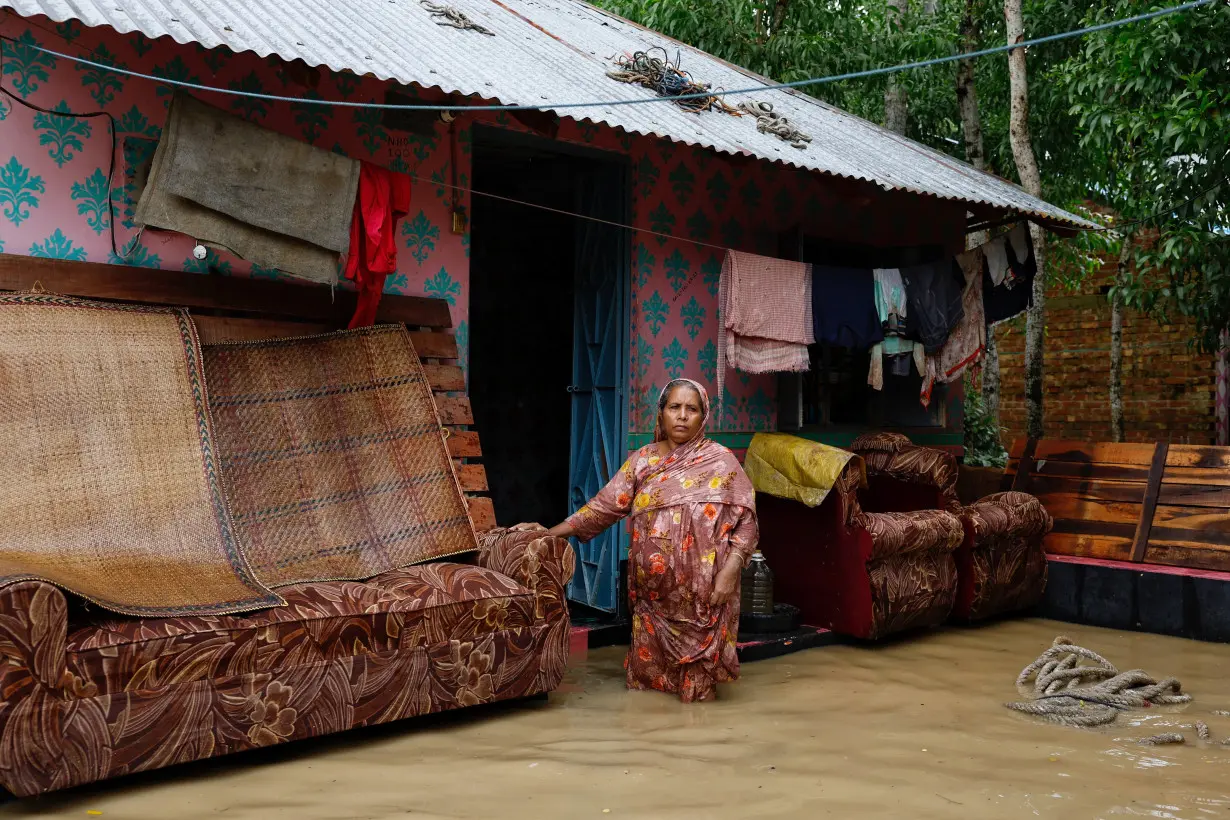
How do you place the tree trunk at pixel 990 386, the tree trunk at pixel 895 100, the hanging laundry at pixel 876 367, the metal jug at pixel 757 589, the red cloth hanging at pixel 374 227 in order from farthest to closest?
the tree trunk at pixel 895 100 < the tree trunk at pixel 990 386 < the hanging laundry at pixel 876 367 < the metal jug at pixel 757 589 < the red cloth hanging at pixel 374 227

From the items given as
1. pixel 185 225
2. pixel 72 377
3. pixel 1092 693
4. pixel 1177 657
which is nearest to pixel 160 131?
pixel 185 225

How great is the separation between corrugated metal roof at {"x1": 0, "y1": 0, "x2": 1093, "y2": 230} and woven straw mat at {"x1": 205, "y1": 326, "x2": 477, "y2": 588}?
4.05 feet

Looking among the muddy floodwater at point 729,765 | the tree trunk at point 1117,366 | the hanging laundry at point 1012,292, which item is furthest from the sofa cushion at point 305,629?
the tree trunk at point 1117,366

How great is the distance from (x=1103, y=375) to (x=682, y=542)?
1057 centimetres

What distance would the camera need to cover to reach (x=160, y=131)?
4.46m

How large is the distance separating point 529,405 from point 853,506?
3.30 meters

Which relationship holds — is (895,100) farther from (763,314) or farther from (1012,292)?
(763,314)

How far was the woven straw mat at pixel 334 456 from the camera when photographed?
433cm

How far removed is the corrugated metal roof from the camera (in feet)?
13.3

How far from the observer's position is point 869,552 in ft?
18.4

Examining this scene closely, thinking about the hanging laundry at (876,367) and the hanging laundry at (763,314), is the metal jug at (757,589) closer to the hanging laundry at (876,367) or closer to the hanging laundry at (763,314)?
the hanging laundry at (763,314)

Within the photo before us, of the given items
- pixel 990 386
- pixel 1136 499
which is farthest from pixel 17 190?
pixel 990 386

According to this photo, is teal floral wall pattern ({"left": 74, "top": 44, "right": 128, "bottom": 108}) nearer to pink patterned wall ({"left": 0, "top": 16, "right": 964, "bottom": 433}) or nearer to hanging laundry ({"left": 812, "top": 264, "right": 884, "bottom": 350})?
pink patterned wall ({"left": 0, "top": 16, "right": 964, "bottom": 433})

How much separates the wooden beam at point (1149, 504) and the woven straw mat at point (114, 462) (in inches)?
214
